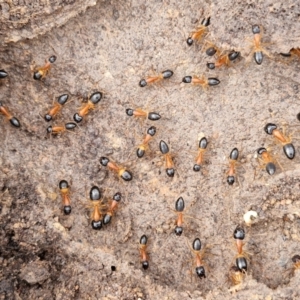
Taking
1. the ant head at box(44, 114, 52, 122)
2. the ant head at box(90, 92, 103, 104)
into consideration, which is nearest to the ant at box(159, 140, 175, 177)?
the ant head at box(90, 92, 103, 104)

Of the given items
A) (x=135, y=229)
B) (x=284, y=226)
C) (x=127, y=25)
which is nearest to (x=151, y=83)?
(x=127, y=25)

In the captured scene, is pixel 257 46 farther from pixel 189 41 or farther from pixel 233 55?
pixel 189 41

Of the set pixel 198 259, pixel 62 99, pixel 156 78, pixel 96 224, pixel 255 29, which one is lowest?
pixel 198 259

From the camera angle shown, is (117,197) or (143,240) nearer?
(143,240)

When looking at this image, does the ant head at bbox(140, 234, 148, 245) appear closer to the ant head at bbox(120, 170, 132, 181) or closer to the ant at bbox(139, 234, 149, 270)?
the ant at bbox(139, 234, 149, 270)

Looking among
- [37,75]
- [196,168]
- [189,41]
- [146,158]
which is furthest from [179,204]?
[37,75]
